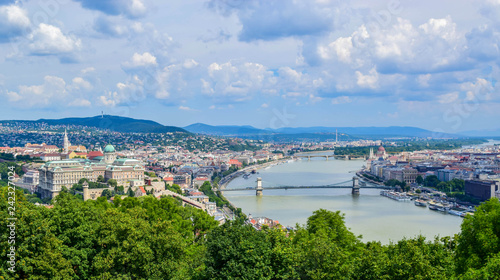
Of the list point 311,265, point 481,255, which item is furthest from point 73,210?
point 481,255

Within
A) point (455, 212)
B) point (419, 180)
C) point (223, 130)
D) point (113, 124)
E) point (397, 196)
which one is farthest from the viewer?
point (223, 130)

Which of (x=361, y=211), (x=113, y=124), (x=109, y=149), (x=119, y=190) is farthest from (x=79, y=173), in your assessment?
(x=113, y=124)

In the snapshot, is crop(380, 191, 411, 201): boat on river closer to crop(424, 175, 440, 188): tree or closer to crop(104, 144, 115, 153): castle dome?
crop(424, 175, 440, 188): tree

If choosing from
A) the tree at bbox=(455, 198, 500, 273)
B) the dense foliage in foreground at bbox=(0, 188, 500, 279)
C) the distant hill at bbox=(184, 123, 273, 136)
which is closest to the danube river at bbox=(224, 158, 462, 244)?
the tree at bbox=(455, 198, 500, 273)

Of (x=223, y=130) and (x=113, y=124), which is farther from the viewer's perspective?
(x=223, y=130)

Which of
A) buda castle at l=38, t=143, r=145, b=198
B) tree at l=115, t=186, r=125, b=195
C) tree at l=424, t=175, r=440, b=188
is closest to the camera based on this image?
tree at l=115, t=186, r=125, b=195

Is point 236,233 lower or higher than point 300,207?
higher

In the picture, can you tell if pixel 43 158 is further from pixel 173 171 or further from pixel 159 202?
pixel 159 202

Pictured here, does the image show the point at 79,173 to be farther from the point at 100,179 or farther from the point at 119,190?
the point at 119,190

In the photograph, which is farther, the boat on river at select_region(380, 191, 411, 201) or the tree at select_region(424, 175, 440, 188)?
the tree at select_region(424, 175, 440, 188)
